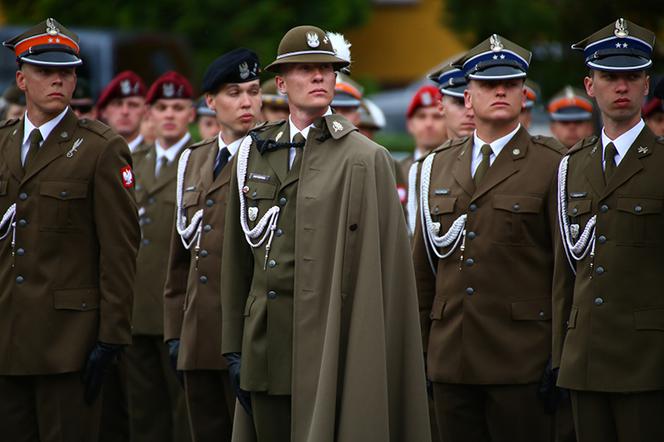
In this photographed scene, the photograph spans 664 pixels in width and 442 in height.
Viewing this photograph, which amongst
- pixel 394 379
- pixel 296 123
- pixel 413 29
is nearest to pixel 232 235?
pixel 296 123

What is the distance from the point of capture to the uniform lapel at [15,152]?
25.1 feet

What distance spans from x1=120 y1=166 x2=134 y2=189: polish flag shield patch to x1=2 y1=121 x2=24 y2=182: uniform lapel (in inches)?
21.4

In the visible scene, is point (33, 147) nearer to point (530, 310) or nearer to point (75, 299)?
point (75, 299)

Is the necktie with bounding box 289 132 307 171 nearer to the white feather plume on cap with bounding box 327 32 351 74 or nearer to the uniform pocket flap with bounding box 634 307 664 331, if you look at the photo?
the white feather plume on cap with bounding box 327 32 351 74

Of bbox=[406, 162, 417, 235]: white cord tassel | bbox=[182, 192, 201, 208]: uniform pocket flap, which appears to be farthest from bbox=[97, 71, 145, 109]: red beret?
bbox=[406, 162, 417, 235]: white cord tassel

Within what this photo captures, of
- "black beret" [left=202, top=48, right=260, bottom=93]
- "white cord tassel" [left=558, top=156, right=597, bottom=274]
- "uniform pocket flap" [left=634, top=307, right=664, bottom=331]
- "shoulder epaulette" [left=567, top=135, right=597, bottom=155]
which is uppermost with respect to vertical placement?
"black beret" [left=202, top=48, right=260, bottom=93]

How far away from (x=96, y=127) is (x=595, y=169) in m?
2.75

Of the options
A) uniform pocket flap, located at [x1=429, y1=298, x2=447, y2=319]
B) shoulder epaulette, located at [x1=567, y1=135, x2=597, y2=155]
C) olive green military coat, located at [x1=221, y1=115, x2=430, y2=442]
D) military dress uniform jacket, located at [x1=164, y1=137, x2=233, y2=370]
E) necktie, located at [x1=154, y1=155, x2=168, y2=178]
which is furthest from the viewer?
necktie, located at [x1=154, y1=155, x2=168, y2=178]

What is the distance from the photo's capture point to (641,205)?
6746mm

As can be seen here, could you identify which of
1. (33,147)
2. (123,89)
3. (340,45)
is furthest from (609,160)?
(123,89)

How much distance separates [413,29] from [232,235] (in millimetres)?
24369

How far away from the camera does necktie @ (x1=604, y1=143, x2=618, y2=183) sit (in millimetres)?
→ 6953

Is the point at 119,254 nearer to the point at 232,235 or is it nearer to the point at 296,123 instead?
the point at 232,235

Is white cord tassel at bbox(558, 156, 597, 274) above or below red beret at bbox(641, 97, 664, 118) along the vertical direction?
below
